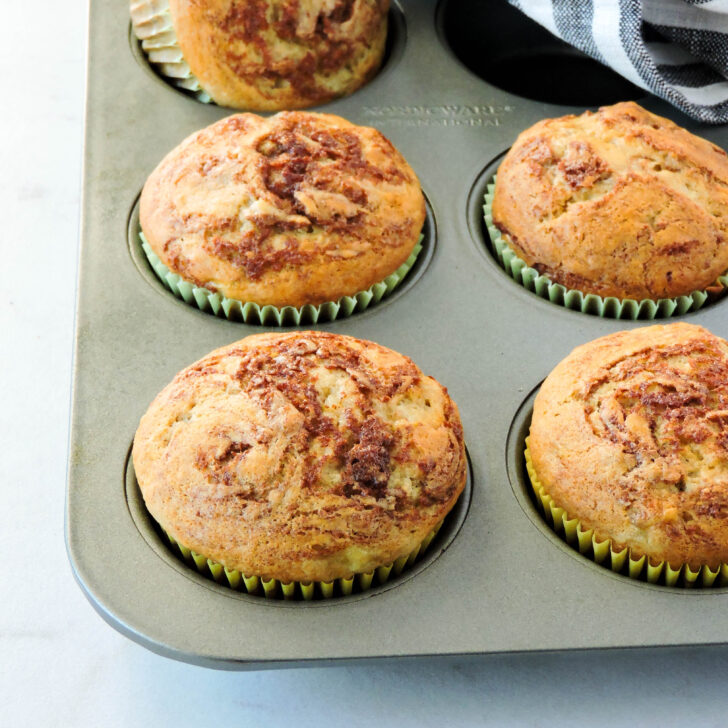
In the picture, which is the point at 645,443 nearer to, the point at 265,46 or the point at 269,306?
the point at 269,306

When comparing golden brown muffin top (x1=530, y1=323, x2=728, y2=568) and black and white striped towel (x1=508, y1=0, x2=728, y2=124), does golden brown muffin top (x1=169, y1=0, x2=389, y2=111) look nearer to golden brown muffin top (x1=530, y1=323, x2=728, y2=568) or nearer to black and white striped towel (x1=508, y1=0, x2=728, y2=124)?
black and white striped towel (x1=508, y1=0, x2=728, y2=124)

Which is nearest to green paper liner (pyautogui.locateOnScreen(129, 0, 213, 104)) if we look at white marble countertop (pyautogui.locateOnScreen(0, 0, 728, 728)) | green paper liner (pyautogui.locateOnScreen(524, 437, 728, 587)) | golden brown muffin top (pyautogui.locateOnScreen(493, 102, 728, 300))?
golden brown muffin top (pyautogui.locateOnScreen(493, 102, 728, 300))

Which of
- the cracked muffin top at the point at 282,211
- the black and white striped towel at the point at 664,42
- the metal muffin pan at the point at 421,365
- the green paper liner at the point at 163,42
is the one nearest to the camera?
the metal muffin pan at the point at 421,365

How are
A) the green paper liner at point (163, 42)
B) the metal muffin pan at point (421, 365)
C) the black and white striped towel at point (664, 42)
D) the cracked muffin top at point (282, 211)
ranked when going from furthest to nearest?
the green paper liner at point (163, 42)
the black and white striped towel at point (664, 42)
the cracked muffin top at point (282, 211)
the metal muffin pan at point (421, 365)

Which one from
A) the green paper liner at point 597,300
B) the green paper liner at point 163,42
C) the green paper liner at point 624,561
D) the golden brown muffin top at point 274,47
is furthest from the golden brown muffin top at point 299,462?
the green paper liner at point 163,42

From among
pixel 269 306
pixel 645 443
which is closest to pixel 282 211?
pixel 269 306

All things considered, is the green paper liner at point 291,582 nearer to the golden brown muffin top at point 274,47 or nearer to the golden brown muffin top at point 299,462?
the golden brown muffin top at point 299,462

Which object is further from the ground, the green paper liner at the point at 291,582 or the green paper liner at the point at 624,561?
the green paper liner at the point at 624,561
